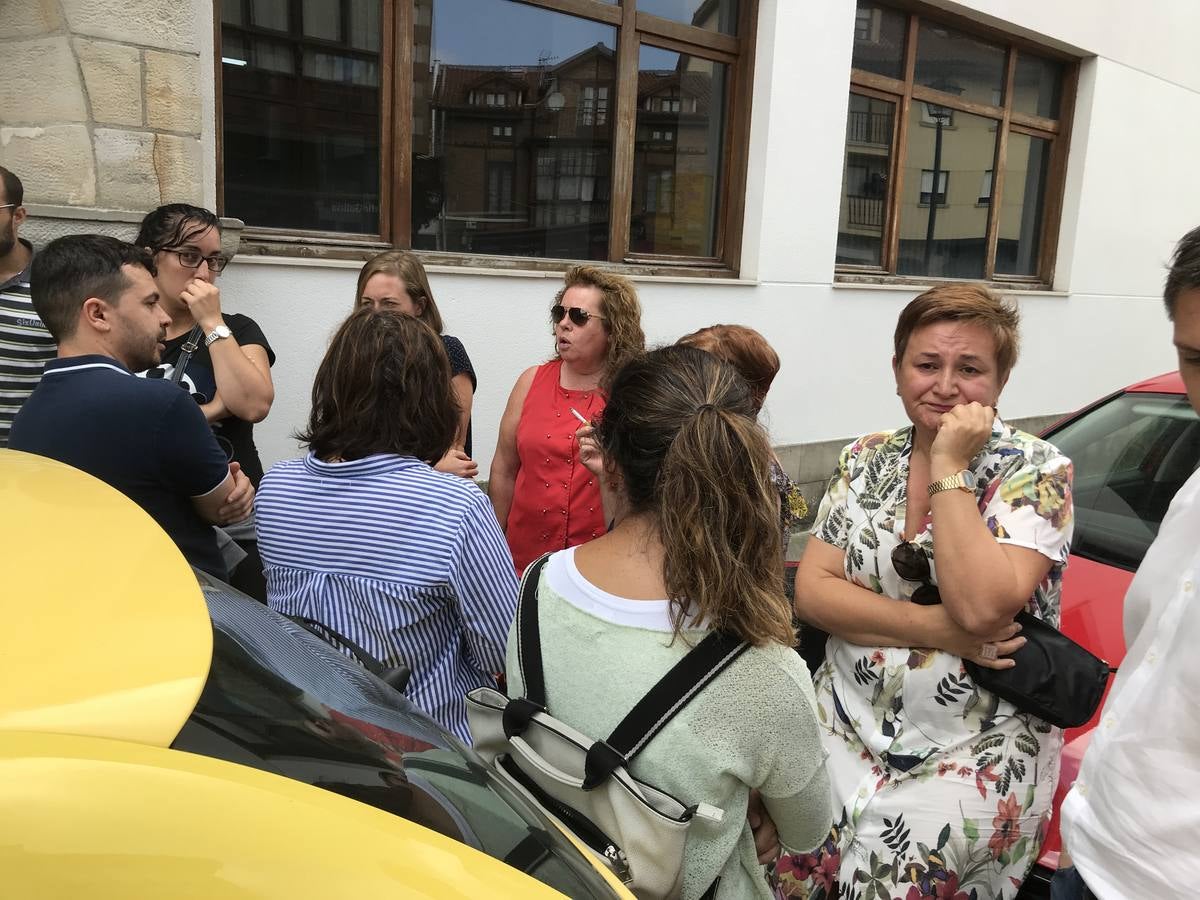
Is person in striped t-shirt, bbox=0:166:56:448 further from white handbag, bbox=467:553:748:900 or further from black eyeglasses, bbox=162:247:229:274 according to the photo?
white handbag, bbox=467:553:748:900

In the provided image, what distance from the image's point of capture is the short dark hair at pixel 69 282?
2.57 meters

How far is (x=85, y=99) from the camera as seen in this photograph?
3871 mm

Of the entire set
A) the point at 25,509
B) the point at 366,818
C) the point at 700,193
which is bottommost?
the point at 366,818

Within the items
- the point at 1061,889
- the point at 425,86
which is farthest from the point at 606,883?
the point at 425,86

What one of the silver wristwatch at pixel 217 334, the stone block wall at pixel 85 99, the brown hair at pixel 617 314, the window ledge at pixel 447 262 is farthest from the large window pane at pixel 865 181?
the silver wristwatch at pixel 217 334

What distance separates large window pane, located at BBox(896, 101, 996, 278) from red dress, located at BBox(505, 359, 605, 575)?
5809mm

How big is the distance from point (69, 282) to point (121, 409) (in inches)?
19.0

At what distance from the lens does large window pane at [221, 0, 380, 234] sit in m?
4.90

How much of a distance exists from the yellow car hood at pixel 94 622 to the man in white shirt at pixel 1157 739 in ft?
4.17

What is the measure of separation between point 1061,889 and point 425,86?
509 centimetres

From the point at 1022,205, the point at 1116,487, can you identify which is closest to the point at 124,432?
the point at 1116,487

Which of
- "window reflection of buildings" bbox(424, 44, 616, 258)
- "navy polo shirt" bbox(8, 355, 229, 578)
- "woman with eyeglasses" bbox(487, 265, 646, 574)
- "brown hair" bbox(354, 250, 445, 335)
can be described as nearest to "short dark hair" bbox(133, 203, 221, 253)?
"brown hair" bbox(354, 250, 445, 335)

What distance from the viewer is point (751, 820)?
5.57 ft

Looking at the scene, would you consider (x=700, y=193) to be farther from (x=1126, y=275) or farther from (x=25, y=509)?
(x=25, y=509)
